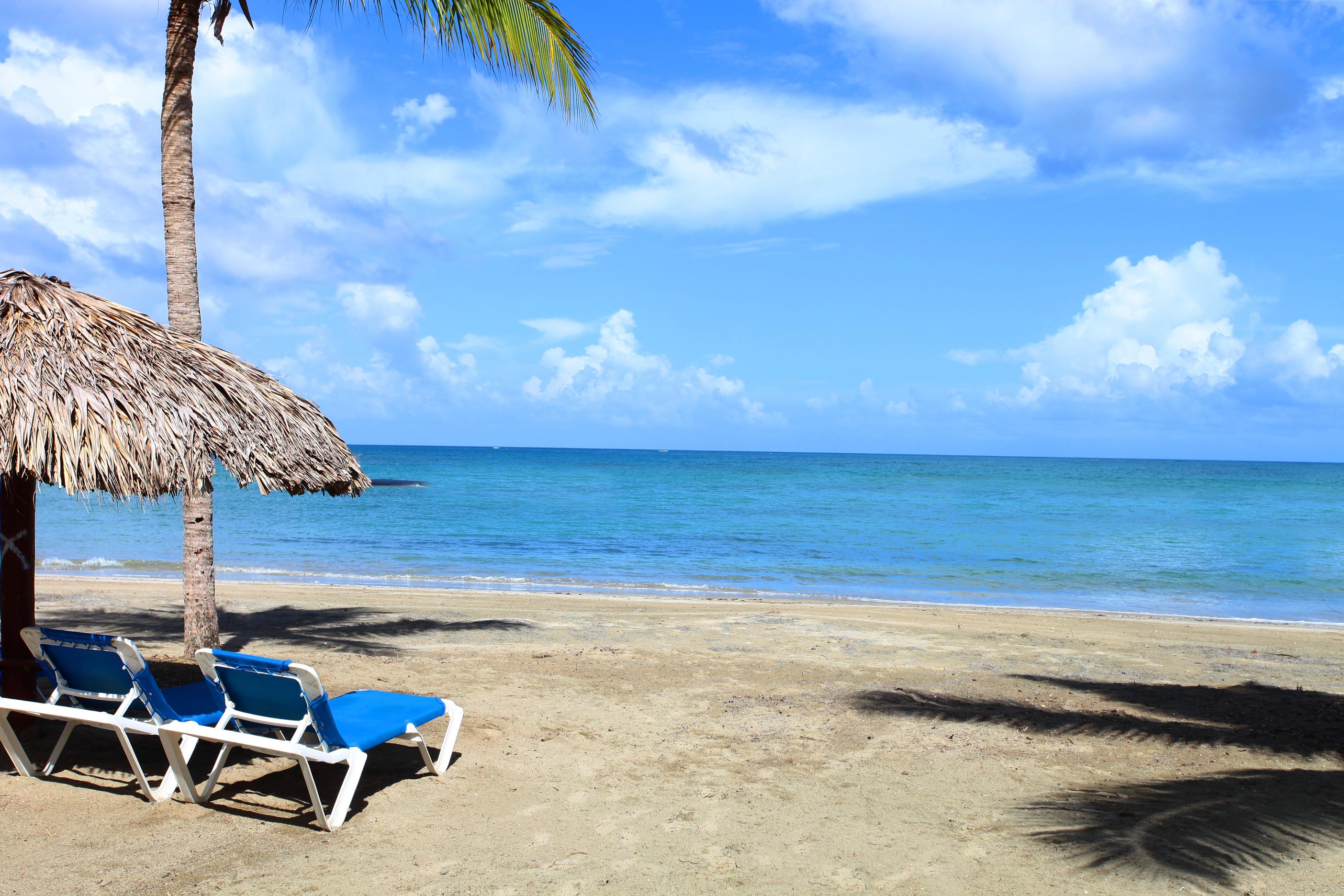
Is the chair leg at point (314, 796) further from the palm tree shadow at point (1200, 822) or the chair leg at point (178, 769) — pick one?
the palm tree shadow at point (1200, 822)

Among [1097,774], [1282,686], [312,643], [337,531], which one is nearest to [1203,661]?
[1282,686]

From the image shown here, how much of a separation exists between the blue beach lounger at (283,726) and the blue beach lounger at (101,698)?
4.4 inches

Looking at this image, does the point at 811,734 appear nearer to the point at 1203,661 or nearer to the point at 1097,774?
the point at 1097,774

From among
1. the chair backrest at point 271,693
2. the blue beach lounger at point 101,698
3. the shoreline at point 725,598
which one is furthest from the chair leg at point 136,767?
the shoreline at point 725,598

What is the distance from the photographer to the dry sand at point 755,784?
374cm

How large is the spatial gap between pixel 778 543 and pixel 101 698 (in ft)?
69.8

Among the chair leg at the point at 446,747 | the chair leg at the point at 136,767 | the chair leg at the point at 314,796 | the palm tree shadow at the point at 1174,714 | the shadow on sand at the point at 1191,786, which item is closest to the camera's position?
the chair leg at the point at 314,796

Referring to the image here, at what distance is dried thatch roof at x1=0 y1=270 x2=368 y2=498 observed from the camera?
4293mm

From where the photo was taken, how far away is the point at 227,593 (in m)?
12.7

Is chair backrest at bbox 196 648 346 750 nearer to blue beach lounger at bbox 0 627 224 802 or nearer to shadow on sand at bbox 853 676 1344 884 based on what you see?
blue beach lounger at bbox 0 627 224 802

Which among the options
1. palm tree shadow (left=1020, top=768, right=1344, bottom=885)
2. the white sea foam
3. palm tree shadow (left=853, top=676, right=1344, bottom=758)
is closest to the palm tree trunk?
palm tree shadow (left=853, top=676, right=1344, bottom=758)

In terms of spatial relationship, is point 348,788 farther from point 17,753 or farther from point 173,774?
point 17,753

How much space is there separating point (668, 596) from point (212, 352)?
9.90 meters

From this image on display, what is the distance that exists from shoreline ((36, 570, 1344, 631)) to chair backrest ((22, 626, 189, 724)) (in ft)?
29.6
